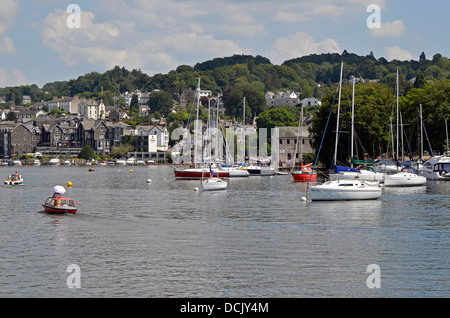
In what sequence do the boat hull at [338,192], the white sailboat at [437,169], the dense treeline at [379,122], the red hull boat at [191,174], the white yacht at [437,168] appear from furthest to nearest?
the dense treeline at [379,122]
the red hull boat at [191,174]
the white yacht at [437,168]
the white sailboat at [437,169]
the boat hull at [338,192]

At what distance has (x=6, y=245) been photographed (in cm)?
4366

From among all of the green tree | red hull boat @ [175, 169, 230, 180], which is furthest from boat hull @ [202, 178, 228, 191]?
the green tree

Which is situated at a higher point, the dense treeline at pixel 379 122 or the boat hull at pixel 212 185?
the dense treeline at pixel 379 122

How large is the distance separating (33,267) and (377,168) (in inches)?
3334

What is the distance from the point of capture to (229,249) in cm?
4184

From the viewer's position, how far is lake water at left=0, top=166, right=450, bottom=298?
3262 centimetres

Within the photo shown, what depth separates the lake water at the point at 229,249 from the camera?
1284 inches

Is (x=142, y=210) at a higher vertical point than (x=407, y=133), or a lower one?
lower

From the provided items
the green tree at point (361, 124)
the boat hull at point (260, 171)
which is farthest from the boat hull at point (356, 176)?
the boat hull at point (260, 171)

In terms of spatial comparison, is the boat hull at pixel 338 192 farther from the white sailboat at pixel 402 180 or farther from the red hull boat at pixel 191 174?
the red hull boat at pixel 191 174

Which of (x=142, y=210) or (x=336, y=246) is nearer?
(x=336, y=246)

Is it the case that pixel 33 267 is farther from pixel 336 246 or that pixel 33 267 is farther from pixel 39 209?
pixel 39 209

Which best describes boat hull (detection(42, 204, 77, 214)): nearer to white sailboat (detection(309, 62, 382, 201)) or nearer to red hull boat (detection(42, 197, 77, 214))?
red hull boat (detection(42, 197, 77, 214))
